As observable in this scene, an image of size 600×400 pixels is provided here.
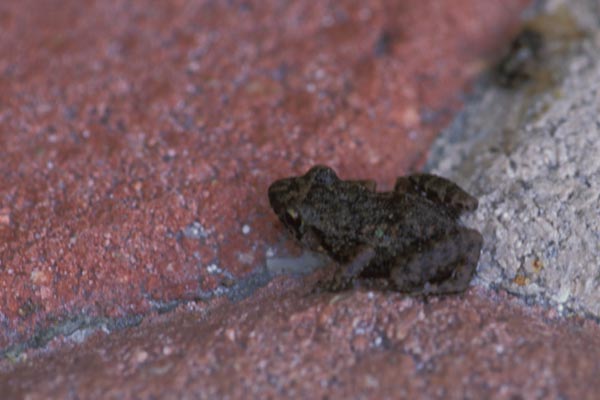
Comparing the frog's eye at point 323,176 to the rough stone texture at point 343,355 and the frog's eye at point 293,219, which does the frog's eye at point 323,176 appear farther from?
the rough stone texture at point 343,355

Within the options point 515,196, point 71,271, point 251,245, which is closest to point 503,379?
point 515,196

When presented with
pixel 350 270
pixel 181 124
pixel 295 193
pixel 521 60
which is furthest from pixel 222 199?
pixel 521 60

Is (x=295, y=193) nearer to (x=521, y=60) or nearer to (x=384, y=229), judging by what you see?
(x=384, y=229)

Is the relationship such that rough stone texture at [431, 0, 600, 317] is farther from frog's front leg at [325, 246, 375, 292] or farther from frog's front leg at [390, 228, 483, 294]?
frog's front leg at [325, 246, 375, 292]

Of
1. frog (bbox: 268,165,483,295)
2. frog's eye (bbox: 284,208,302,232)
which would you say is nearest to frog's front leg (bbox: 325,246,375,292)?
frog (bbox: 268,165,483,295)

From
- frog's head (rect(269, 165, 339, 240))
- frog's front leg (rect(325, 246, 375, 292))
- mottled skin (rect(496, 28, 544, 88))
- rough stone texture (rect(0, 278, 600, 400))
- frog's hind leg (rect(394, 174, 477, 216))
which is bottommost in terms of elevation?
rough stone texture (rect(0, 278, 600, 400))

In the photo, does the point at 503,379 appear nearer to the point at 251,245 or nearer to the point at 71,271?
the point at 251,245

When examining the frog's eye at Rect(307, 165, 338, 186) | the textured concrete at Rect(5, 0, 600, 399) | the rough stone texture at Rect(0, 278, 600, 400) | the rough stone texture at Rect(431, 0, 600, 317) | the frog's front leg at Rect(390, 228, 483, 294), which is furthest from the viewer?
the frog's eye at Rect(307, 165, 338, 186)

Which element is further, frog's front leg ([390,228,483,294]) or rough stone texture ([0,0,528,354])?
rough stone texture ([0,0,528,354])
